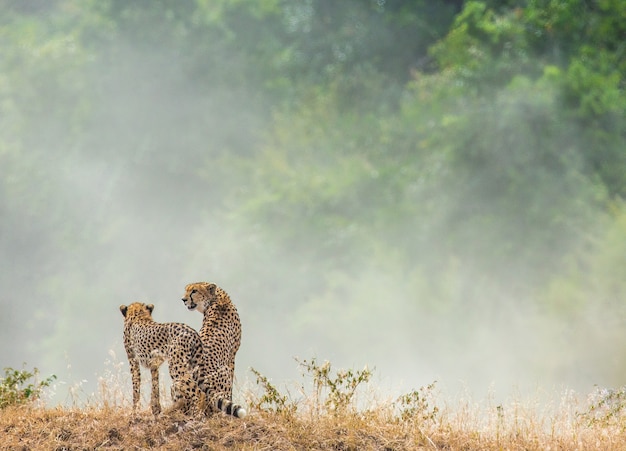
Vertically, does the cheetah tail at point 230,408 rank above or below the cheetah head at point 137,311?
below

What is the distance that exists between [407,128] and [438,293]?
17.7ft

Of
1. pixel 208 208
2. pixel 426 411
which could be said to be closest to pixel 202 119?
pixel 208 208

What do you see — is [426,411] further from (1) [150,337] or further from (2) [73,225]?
(2) [73,225]

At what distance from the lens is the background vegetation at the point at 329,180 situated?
26.4m

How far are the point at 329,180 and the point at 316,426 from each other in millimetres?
24841

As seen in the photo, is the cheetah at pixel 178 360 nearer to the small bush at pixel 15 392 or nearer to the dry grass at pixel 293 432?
the dry grass at pixel 293 432

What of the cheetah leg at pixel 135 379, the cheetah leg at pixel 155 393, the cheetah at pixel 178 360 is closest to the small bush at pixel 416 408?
the cheetah at pixel 178 360

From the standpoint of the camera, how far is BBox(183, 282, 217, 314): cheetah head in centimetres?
704

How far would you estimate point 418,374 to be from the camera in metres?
26.9

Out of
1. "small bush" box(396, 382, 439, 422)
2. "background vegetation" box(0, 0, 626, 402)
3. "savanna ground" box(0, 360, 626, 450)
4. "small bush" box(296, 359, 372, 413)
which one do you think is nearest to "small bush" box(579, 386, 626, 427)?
"savanna ground" box(0, 360, 626, 450)

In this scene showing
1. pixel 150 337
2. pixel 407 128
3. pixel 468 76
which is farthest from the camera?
pixel 407 128

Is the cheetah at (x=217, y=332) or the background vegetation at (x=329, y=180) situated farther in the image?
the background vegetation at (x=329, y=180)

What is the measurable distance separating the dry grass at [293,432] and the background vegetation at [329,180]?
15.4m

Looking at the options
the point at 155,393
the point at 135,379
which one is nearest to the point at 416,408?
the point at 155,393
